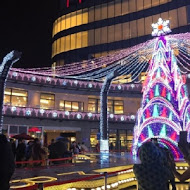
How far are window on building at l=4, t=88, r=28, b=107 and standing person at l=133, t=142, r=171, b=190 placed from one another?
88.7 feet

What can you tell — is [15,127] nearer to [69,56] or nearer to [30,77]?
[30,77]

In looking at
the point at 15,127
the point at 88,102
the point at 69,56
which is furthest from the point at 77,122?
the point at 69,56

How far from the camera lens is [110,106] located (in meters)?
36.0

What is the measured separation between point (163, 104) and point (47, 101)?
20088mm

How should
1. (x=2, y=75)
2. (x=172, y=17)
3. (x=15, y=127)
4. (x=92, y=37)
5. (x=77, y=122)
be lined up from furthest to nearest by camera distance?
(x=92, y=37)
(x=172, y=17)
(x=77, y=122)
(x=15, y=127)
(x=2, y=75)

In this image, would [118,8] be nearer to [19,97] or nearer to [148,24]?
[148,24]

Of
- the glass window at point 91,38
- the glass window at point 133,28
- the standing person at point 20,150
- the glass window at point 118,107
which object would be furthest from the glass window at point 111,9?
the standing person at point 20,150

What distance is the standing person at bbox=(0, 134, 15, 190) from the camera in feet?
16.1

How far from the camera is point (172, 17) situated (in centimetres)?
3909

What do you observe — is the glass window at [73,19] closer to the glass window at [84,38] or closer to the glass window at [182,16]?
the glass window at [84,38]

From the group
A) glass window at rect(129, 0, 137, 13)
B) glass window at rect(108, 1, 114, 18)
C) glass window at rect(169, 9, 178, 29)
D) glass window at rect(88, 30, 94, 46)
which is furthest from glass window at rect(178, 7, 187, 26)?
glass window at rect(88, 30, 94, 46)

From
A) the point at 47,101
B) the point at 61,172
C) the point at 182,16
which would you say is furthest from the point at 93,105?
the point at 61,172

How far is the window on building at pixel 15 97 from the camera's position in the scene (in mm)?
29906

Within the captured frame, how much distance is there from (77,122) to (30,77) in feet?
26.0
